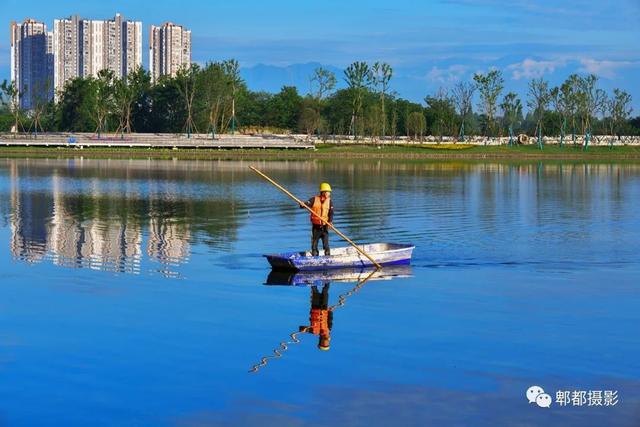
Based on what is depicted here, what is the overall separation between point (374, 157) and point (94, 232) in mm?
56407

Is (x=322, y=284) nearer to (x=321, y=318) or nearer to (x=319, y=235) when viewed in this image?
(x=319, y=235)

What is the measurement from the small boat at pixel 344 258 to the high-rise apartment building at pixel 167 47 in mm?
172876

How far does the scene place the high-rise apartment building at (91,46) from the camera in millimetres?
184875

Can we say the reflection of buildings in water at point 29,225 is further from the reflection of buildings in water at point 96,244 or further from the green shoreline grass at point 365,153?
the green shoreline grass at point 365,153

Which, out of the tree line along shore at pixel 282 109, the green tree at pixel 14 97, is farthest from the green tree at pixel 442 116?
the green tree at pixel 14 97

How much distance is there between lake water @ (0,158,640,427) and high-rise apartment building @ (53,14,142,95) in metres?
159

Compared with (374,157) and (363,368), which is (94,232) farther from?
(374,157)

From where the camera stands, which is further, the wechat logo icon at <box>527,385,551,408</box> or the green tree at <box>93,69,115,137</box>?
the green tree at <box>93,69,115,137</box>

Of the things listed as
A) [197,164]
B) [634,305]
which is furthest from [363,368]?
[197,164]

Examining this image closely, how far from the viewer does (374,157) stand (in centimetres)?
8188

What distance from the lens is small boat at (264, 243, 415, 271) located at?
19266mm

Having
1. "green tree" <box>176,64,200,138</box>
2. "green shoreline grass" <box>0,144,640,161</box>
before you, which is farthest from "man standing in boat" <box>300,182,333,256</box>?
"green tree" <box>176,64,200,138</box>

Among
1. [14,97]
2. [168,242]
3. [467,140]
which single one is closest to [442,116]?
[467,140]

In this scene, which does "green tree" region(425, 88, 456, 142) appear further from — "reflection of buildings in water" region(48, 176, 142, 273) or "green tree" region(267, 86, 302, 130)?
"reflection of buildings in water" region(48, 176, 142, 273)
